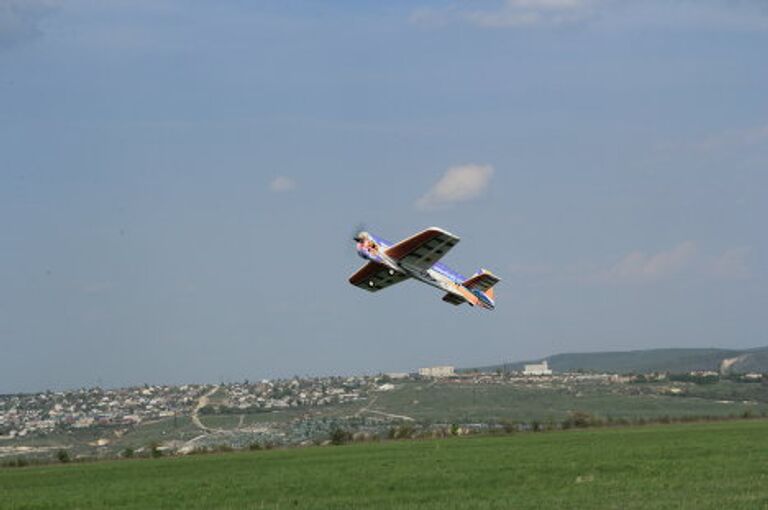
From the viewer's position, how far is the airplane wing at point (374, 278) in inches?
2291

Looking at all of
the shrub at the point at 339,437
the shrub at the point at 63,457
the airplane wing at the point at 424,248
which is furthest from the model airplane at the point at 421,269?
the shrub at the point at 63,457

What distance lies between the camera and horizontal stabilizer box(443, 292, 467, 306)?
61.0 meters

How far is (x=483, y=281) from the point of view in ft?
205

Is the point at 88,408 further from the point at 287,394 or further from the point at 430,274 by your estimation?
the point at 430,274

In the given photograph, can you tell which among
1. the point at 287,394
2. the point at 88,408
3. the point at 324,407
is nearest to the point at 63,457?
the point at 324,407

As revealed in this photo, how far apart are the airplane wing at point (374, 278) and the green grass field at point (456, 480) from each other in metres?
8.09

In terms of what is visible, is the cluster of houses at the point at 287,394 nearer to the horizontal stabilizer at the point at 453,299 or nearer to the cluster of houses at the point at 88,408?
the cluster of houses at the point at 88,408

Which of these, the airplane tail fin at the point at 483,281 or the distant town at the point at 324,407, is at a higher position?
the airplane tail fin at the point at 483,281

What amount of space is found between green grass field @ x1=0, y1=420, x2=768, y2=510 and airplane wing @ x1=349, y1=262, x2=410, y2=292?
8088 millimetres

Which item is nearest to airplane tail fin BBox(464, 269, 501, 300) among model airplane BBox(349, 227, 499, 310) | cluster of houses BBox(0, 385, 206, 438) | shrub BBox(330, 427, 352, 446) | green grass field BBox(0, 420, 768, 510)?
model airplane BBox(349, 227, 499, 310)

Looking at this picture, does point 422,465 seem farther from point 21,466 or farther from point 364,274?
point 21,466

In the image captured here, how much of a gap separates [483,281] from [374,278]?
20.0 feet

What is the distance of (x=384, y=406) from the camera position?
13938cm

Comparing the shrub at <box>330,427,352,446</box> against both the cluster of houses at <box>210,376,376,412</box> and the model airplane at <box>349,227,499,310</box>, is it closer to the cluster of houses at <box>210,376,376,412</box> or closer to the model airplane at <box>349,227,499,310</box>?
the model airplane at <box>349,227,499,310</box>
